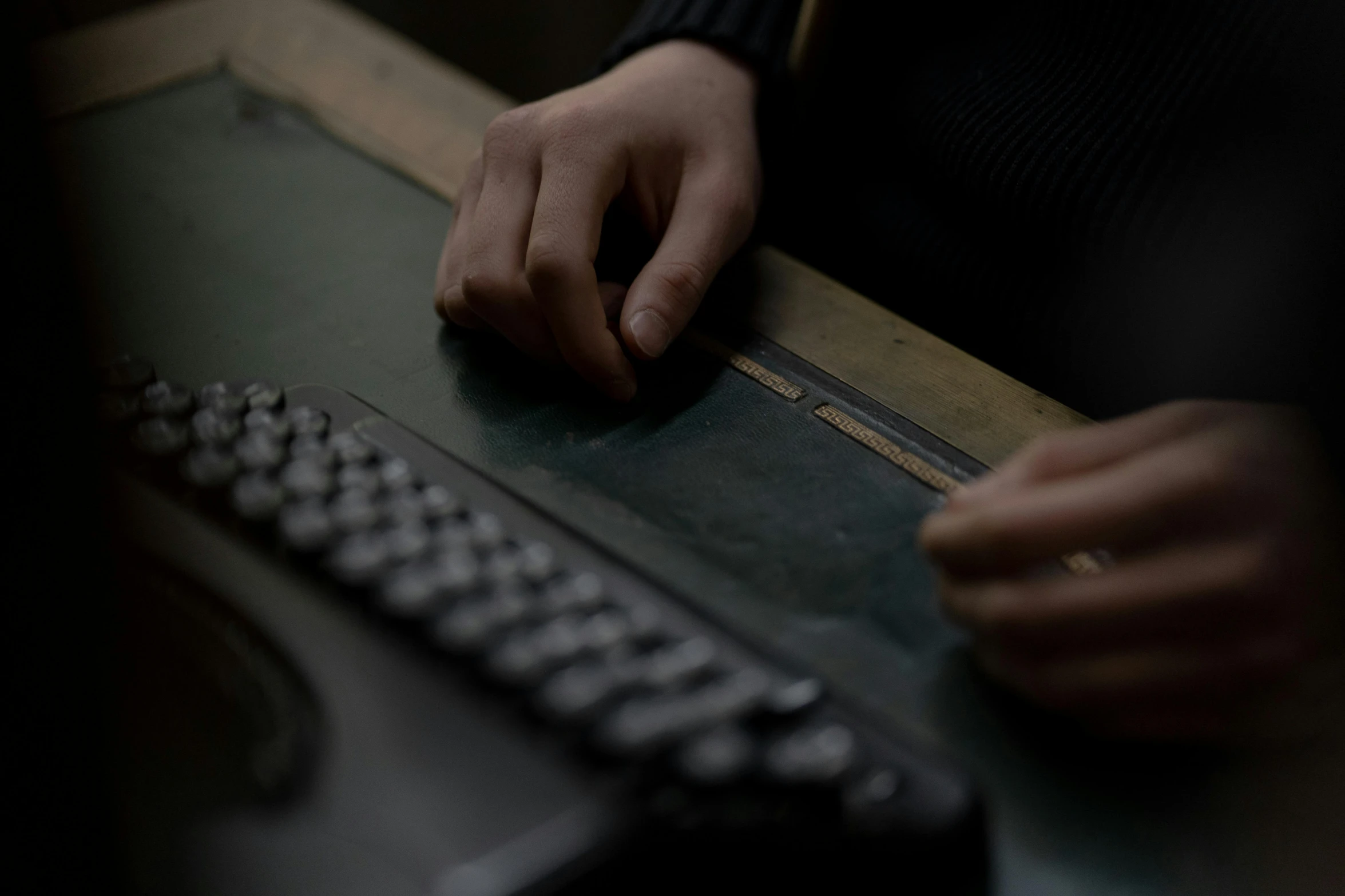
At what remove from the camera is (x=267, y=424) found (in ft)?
1.65

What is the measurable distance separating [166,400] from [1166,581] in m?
0.47

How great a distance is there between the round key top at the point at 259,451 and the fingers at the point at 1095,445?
0.32 metres

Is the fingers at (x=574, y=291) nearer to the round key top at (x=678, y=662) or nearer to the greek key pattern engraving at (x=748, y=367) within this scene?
the greek key pattern engraving at (x=748, y=367)

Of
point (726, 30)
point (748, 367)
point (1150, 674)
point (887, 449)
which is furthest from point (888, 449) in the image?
point (726, 30)

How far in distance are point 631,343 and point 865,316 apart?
0.18m

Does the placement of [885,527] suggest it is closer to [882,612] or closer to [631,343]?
[882,612]

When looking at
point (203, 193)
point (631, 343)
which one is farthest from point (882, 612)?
point (203, 193)

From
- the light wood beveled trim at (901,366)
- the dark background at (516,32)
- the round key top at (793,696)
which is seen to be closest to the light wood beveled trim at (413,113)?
the light wood beveled trim at (901,366)

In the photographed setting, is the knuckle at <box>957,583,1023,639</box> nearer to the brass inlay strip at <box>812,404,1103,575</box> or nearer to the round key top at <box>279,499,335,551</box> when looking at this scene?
the brass inlay strip at <box>812,404,1103,575</box>

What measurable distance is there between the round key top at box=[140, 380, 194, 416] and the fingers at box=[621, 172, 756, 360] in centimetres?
27

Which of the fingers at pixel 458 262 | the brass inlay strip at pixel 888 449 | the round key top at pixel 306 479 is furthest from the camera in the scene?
the fingers at pixel 458 262

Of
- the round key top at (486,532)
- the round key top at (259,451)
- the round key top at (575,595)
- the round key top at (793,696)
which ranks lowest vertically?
the round key top at (259,451)

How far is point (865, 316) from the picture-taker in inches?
29.6

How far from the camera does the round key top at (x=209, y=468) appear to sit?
47cm
